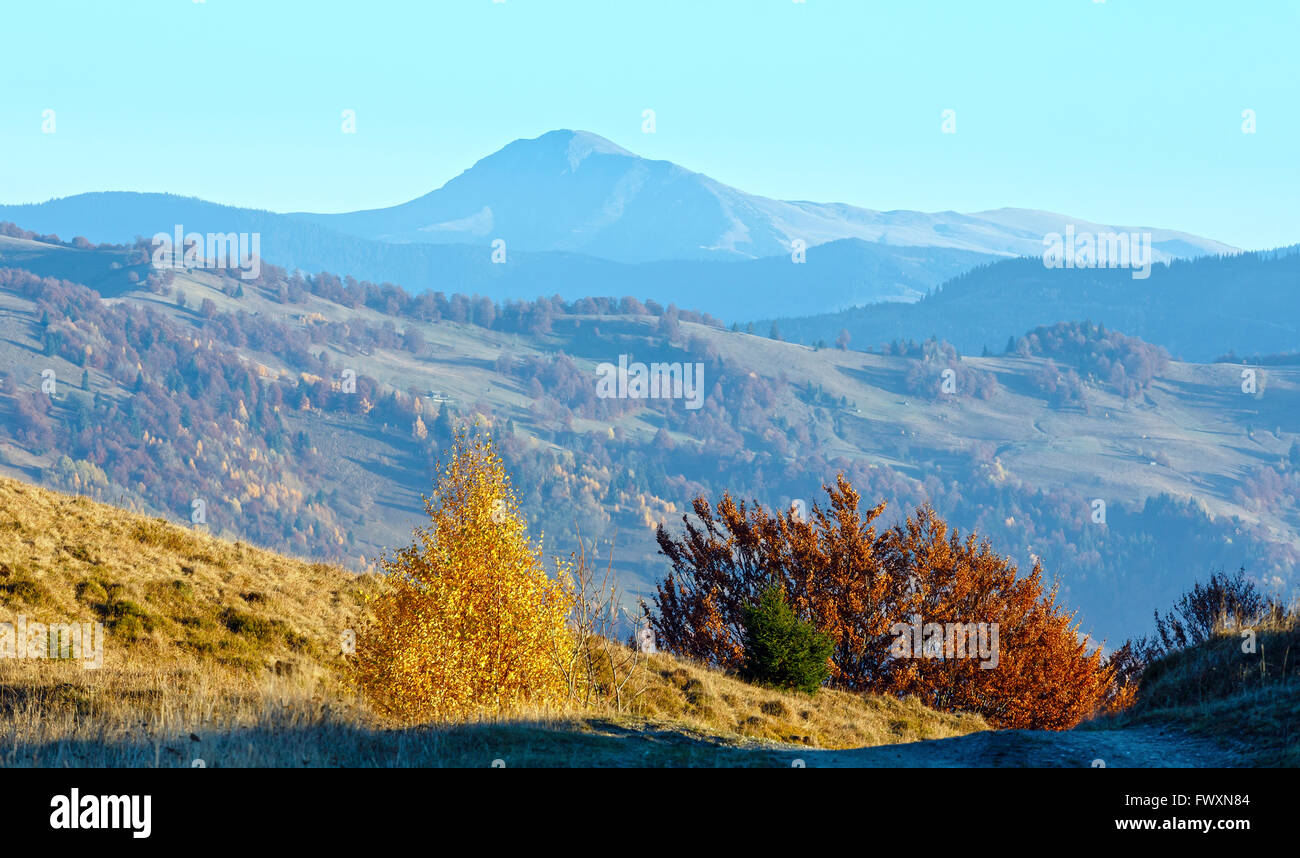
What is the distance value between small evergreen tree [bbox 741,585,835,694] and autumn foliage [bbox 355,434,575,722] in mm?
10094

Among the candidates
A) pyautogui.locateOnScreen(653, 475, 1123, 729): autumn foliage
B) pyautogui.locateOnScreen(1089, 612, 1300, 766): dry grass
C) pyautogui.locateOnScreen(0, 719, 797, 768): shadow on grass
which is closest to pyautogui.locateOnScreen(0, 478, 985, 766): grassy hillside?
pyautogui.locateOnScreen(0, 719, 797, 768): shadow on grass

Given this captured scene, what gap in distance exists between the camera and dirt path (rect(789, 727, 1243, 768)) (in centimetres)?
1282

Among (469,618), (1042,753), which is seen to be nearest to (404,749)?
(1042,753)

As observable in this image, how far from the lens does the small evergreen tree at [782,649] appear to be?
1271 inches

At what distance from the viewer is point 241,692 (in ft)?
57.8

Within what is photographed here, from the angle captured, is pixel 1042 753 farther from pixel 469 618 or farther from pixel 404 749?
pixel 469 618

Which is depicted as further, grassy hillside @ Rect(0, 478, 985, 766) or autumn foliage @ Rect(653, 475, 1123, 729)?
autumn foliage @ Rect(653, 475, 1123, 729)

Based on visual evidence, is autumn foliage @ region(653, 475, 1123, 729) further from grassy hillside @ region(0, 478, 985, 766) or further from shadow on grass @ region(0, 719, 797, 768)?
shadow on grass @ region(0, 719, 797, 768)

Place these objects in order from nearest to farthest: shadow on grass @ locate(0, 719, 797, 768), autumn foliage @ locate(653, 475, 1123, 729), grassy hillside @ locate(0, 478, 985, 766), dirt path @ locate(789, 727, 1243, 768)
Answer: shadow on grass @ locate(0, 719, 797, 768) < dirt path @ locate(789, 727, 1243, 768) < grassy hillside @ locate(0, 478, 985, 766) < autumn foliage @ locate(653, 475, 1123, 729)

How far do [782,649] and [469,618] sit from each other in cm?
1247

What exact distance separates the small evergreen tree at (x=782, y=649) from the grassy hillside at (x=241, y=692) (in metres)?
0.84
